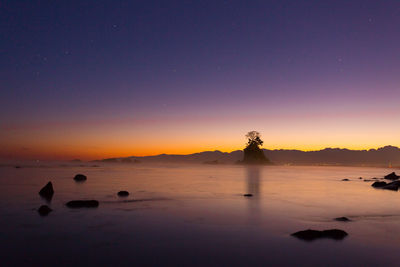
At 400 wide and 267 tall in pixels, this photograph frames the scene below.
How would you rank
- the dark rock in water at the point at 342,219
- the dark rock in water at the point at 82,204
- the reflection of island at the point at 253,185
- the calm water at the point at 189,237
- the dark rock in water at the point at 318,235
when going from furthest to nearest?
1. the reflection of island at the point at 253,185
2. the dark rock in water at the point at 82,204
3. the dark rock in water at the point at 342,219
4. the dark rock in water at the point at 318,235
5. the calm water at the point at 189,237

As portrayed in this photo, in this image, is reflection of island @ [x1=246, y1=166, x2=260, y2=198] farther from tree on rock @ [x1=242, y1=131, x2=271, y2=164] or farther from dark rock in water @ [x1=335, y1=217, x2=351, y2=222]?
tree on rock @ [x1=242, y1=131, x2=271, y2=164]

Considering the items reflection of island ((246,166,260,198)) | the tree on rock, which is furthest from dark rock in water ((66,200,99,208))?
the tree on rock

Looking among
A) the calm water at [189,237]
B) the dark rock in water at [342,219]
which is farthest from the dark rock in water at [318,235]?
the dark rock in water at [342,219]

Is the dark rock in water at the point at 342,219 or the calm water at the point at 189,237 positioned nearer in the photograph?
the calm water at the point at 189,237

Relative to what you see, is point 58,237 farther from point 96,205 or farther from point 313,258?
point 313,258

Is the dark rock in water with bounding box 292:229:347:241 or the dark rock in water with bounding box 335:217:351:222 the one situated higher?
the dark rock in water with bounding box 292:229:347:241

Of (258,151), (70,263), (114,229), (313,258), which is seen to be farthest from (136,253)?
(258,151)

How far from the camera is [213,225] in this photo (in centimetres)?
1580

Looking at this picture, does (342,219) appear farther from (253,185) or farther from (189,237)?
(253,185)

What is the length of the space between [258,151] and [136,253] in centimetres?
14007

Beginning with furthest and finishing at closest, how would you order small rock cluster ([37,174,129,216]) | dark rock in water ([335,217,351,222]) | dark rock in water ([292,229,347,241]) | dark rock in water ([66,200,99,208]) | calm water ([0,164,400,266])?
dark rock in water ([66,200,99,208]), small rock cluster ([37,174,129,216]), dark rock in water ([335,217,351,222]), dark rock in water ([292,229,347,241]), calm water ([0,164,400,266])

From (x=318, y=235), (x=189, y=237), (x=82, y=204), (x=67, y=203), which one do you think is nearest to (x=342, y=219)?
(x=318, y=235)

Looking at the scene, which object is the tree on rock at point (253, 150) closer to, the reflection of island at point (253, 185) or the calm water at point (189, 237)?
the reflection of island at point (253, 185)

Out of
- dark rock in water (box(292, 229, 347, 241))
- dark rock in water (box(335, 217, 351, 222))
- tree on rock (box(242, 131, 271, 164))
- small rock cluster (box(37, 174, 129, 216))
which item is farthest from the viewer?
tree on rock (box(242, 131, 271, 164))
